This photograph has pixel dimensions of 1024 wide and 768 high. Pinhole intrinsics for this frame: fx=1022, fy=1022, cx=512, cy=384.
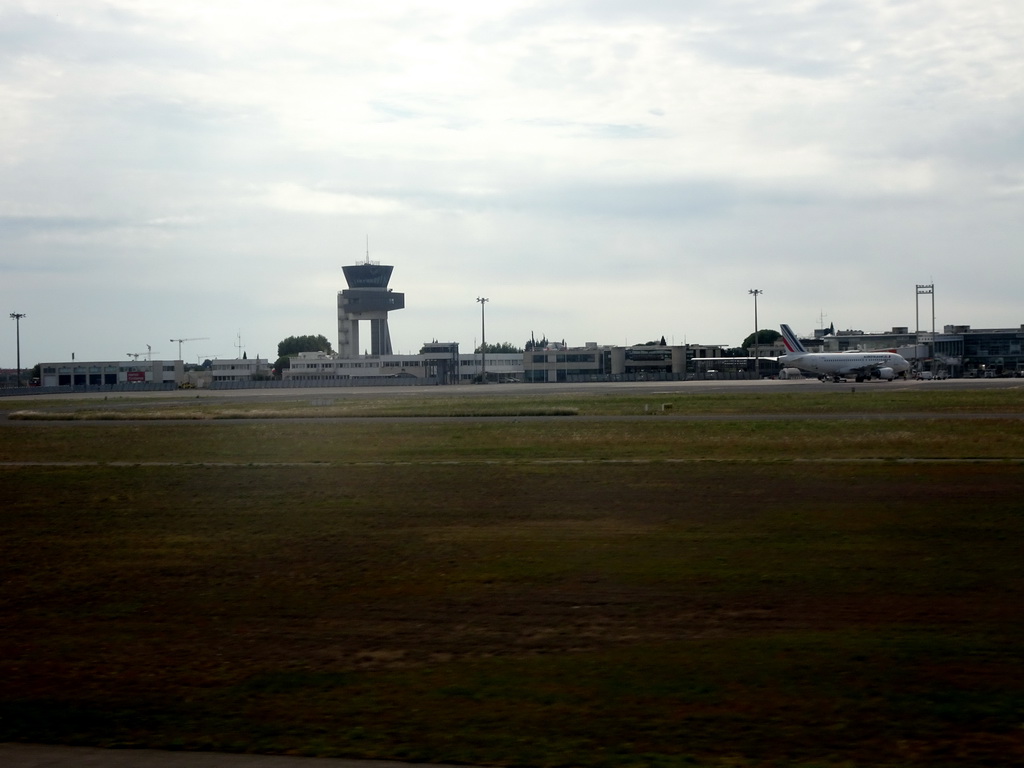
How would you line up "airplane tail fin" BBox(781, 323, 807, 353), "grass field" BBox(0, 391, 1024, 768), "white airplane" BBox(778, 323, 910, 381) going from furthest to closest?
"airplane tail fin" BBox(781, 323, 807, 353), "white airplane" BBox(778, 323, 910, 381), "grass field" BBox(0, 391, 1024, 768)

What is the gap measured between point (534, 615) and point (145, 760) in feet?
16.8

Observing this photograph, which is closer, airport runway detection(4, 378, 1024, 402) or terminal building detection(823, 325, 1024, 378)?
airport runway detection(4, 378, 1024, 402)

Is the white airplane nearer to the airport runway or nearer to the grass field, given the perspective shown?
the airport runway

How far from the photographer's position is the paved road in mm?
7398

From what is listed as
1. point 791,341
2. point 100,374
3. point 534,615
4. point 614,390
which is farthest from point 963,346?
point 534,615

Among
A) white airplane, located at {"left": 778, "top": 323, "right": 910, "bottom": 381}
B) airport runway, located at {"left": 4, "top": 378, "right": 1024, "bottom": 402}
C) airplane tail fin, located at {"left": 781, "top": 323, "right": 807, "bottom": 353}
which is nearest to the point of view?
airport runway, located at {"left": 4, "top": 378, "right": 1024, "bottom": 402}

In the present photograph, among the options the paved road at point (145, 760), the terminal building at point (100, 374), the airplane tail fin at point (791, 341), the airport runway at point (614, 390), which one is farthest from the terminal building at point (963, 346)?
the paved road at point (145, 760)

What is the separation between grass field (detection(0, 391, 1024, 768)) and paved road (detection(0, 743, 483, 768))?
0.20m

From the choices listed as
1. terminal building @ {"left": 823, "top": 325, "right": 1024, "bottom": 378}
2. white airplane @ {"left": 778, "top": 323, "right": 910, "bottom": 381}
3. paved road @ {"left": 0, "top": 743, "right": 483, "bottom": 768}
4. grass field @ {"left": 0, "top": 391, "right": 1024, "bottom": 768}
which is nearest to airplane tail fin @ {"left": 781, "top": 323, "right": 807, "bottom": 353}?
white airplane @ {"left": 778, "top": 323, "right": 910, "bottom": 381}

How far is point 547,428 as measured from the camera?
43.1 metres

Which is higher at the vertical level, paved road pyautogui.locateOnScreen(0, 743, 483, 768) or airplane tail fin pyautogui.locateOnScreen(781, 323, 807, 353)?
airplane tail fin pyautogui.locateOnScreen(781, 323, 807, 353)

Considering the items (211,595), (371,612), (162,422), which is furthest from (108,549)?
(162,422)

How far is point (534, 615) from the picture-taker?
38.4 feet

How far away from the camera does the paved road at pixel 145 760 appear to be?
7.40m
